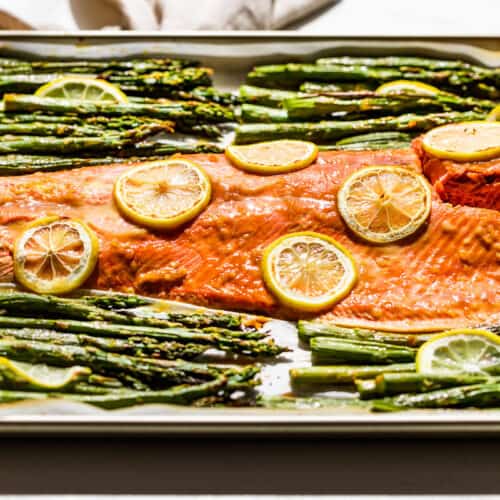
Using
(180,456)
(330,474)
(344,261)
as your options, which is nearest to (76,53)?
(344,261)

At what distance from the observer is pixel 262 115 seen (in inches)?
205

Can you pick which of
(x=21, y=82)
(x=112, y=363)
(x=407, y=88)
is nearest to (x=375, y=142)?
(x=407, y=88)

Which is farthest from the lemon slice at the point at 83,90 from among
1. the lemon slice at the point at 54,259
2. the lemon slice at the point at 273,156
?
the lemon slice at the point at 54,259

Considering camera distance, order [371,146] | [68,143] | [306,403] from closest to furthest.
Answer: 1. [306,403]
2. [68,143]
3. [371,146]

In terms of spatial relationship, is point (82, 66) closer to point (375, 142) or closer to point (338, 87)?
point (338, 87)

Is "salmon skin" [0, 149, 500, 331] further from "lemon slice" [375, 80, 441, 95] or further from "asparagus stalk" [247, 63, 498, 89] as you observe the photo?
"asparagus stalk" [247, 63, 498, 89]

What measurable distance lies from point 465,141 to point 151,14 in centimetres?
293

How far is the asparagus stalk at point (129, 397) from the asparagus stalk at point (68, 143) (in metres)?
1.92

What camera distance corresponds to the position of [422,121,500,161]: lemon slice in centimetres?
446

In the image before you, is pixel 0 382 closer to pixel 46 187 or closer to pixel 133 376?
pixel 133 376

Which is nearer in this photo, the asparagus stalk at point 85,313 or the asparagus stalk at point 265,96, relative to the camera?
the asparagus stalk at point 85,313

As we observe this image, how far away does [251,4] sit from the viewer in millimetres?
5871

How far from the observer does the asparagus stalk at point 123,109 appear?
5141mm

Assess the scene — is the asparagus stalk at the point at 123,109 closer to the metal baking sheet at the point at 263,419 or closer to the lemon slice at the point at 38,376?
the metal baking sheet at the point at 263,419
